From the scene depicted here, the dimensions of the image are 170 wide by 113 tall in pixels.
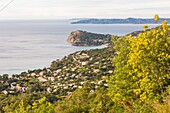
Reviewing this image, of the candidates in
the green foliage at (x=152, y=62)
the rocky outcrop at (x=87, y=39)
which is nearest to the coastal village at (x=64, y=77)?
the green foliage at (x=152, y=62)

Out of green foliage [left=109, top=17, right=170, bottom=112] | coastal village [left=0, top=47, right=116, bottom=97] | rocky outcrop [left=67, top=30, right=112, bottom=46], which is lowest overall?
rocky outcrop [left=67, top=30, right=112, bottom=46]

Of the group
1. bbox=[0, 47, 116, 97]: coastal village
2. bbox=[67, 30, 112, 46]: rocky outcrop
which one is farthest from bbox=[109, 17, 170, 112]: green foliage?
bbox=[67, 30, 112, 46]: rocky outcrop

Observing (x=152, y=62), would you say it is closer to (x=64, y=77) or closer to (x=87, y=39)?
(x=64, y=77)

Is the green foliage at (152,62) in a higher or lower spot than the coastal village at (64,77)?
higher

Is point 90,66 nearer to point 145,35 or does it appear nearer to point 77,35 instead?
point 145,35

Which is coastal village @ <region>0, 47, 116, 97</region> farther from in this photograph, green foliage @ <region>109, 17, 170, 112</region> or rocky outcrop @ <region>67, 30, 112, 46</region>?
rocky outcrop @ <region>67, 30, 112, 46</region>

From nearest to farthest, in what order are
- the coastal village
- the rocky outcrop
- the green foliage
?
1. the green foliage
2. the coastal village
3. the rocky outcrop

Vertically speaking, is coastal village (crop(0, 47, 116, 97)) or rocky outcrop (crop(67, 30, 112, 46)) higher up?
coastal village (crop(0, 47, 116, 97))

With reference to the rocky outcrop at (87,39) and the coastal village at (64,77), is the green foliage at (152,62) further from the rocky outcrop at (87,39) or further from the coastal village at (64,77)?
the rocky outcrop at (87,39)

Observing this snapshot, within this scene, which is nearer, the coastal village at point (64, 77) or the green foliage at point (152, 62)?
the green foliage at point (152, 62)

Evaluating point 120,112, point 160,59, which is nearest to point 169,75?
point 160,59

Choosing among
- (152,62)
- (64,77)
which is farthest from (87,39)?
(152,62)
